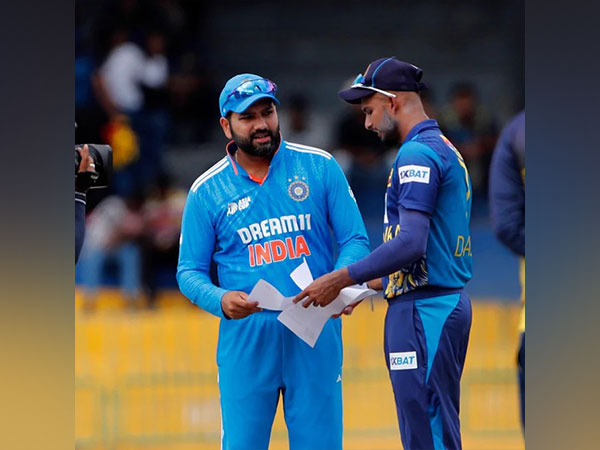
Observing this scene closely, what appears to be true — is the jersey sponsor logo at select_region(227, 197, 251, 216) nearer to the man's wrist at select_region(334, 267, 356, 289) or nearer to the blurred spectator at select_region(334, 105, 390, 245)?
the man's wrist at select_region(334, 267, 356, 289)

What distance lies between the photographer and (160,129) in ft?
14.2

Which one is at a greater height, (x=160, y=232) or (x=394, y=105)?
(x=394, y=105)

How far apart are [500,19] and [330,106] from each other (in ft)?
2.76

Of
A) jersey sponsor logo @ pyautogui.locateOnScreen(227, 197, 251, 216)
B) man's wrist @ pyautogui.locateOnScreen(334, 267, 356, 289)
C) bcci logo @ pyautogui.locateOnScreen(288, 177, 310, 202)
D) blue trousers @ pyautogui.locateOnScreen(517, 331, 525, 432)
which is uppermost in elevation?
bcci logo @ pyautogui.locateOnScreen(288, 177, 310, 202)

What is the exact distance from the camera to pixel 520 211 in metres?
4.20

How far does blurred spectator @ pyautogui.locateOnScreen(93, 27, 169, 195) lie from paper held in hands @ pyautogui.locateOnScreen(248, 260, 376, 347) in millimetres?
1116

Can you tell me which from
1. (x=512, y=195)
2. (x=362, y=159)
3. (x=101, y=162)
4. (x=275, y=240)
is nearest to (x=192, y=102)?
(x=101, y=162)

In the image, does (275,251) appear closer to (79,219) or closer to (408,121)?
(408,121)

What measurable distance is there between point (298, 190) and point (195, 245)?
46 centimetres

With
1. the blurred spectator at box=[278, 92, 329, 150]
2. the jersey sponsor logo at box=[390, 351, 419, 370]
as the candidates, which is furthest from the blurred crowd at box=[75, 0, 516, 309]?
the jersey sponsor logo at box=[390, 351, 419, 370]

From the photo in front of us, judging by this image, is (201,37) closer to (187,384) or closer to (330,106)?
(330,106)

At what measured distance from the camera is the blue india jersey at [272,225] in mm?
3709

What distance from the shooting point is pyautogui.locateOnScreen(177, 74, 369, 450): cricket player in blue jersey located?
12.0 feet
